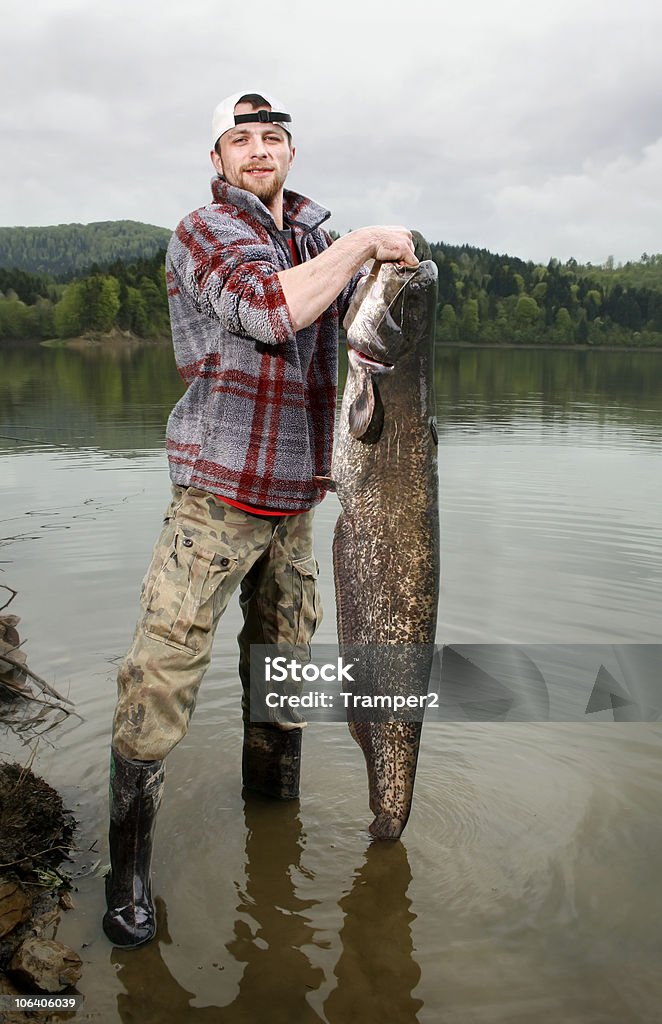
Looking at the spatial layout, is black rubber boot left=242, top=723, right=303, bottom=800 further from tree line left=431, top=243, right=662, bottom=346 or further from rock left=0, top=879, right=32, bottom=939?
tree line left=431, top=243, right=662, bottom=346

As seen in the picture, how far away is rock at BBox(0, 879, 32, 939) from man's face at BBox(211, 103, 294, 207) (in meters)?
3.09

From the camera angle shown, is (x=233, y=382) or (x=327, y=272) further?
(x=233, y=382)

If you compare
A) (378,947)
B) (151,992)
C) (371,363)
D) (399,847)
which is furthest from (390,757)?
(371,363)

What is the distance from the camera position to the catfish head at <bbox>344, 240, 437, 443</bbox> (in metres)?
3.40

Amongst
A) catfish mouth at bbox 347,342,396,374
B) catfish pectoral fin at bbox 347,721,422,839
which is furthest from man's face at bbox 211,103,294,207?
catfish pectoral fin at bbox 347,721,422,839

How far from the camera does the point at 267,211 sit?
12.2 ft

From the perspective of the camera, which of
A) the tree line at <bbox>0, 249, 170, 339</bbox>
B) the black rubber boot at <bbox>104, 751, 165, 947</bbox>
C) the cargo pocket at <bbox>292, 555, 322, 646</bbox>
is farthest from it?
the tree line at <bbox>0, 249, 170, 339</bbox>

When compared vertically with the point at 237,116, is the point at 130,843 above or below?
below

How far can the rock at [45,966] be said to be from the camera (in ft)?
10.7

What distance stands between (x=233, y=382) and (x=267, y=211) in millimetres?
762

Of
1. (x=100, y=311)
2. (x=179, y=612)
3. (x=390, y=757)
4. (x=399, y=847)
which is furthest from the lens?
(x=100, y=311)

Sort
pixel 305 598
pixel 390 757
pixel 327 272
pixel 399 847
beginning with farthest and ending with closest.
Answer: pixel 399 847, pixel 305 598, pixel 390 757, pixel 327 272

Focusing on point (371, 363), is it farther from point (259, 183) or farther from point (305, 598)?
point (305, 598)

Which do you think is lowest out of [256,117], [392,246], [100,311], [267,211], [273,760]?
[273,760]
